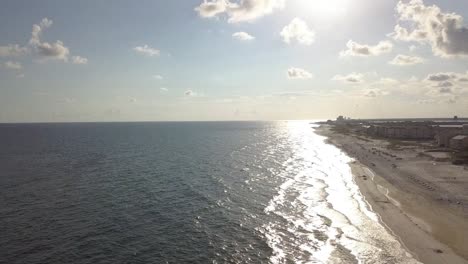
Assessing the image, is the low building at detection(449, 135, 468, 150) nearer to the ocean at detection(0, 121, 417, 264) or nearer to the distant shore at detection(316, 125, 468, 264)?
the distant shore at detection(316, 125, 468, 264)

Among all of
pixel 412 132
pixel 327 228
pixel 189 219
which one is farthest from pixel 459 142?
pixel 189 219

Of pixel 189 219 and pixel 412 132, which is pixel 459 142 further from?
pixel 189 219

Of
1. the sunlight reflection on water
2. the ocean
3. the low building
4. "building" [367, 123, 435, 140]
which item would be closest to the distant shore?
the sunlight reflection on water

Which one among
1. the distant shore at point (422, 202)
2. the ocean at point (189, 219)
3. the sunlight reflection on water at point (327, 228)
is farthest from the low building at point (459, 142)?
the sunlight reflection on water at point (327, 228)

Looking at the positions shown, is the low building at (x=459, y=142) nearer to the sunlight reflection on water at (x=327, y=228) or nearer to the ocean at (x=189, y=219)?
the ocean at (x=189, y=219)

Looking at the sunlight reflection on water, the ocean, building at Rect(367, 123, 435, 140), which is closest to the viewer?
the sunlight reflection on water

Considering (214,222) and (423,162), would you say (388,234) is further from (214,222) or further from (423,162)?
(423,162)
